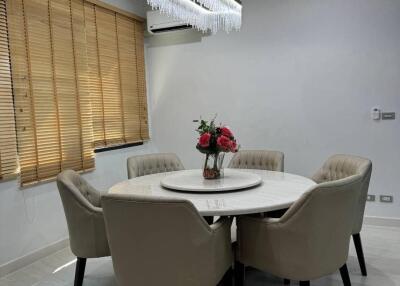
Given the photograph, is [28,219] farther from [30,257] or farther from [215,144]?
[215,144]

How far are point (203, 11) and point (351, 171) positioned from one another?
1.72 m

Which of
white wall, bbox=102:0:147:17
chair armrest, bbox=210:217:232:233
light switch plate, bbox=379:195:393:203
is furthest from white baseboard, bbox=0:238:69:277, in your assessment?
light switch plate, bbox=379:195:393:203

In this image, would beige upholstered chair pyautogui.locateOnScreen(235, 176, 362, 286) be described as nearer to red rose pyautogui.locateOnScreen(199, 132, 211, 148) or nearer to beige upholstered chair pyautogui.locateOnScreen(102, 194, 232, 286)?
beige upholstered chair pyautogui.locateOnScreen(102, 194, 232, 286)

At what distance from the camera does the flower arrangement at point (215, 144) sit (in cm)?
254

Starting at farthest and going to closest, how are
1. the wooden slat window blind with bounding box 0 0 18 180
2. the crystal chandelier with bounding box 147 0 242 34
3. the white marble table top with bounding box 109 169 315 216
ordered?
the wooden slat window blind with bounding box 0 0 18 180
the crystal chandelier with bounding box 147 0 242 34
the white marble table top with bounding box 109 169 315 216

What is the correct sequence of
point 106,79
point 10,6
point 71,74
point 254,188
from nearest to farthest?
1. point 254,188
2. point 10,6
3. point 71,74
4. point 106,79

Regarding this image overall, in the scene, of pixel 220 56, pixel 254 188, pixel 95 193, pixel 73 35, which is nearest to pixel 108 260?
pixel 95 193

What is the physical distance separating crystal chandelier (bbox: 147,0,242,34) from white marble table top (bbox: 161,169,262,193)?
129cm

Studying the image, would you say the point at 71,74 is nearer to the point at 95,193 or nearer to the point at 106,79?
the point at 106,79

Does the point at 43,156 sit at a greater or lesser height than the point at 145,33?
lesser

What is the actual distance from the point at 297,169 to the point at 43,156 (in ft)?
8.85

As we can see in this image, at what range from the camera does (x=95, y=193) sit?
2645 mm

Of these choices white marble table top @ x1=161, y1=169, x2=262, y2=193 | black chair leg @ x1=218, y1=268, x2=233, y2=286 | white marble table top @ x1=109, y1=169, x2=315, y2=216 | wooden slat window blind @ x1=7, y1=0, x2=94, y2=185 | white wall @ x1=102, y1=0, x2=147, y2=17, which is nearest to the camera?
white marble table top @ x1=109, y1=169, x2=315, y2=216

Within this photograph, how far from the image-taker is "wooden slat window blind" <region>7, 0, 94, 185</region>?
3.07 m
